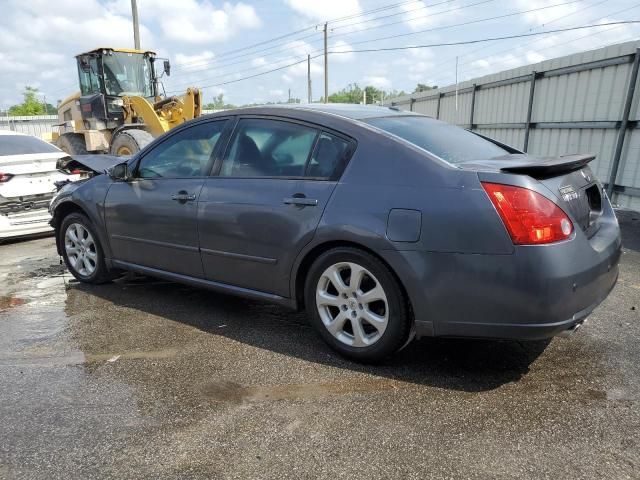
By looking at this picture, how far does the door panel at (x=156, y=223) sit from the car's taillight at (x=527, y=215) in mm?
2172

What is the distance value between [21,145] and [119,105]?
5637 mm

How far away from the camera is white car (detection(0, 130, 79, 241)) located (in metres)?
6.82

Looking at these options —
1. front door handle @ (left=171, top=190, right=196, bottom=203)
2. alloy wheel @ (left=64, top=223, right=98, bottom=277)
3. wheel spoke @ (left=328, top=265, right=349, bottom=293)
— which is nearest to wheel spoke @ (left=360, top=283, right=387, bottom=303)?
wheel spoke @ (left=328, top=265, right=349, bottom=293)

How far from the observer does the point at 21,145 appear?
25.5ft

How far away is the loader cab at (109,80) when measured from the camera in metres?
12.9

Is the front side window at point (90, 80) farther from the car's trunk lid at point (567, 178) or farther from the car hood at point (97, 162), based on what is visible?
the car's trunk lid at point (567, 178)

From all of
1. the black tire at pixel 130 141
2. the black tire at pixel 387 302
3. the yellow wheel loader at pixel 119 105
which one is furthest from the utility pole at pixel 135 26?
the black tire at pixel 387 302

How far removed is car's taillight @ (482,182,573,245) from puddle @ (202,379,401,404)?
3.58 ft

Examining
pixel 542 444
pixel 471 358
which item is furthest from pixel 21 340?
pixel 542 444

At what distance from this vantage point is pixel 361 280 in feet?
10.2

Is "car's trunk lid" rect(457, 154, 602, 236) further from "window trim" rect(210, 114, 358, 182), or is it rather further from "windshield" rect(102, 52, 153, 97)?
"windshield" rect(102, 52, 153, 97)

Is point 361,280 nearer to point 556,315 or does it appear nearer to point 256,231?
point 256,231

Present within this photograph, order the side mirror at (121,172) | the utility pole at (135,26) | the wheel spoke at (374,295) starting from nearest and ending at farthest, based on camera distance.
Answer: the wheel spoke at (374,295)
the side mirror at (121,172)
the utility pole at (135,26)

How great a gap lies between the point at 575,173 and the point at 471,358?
1278 mm
